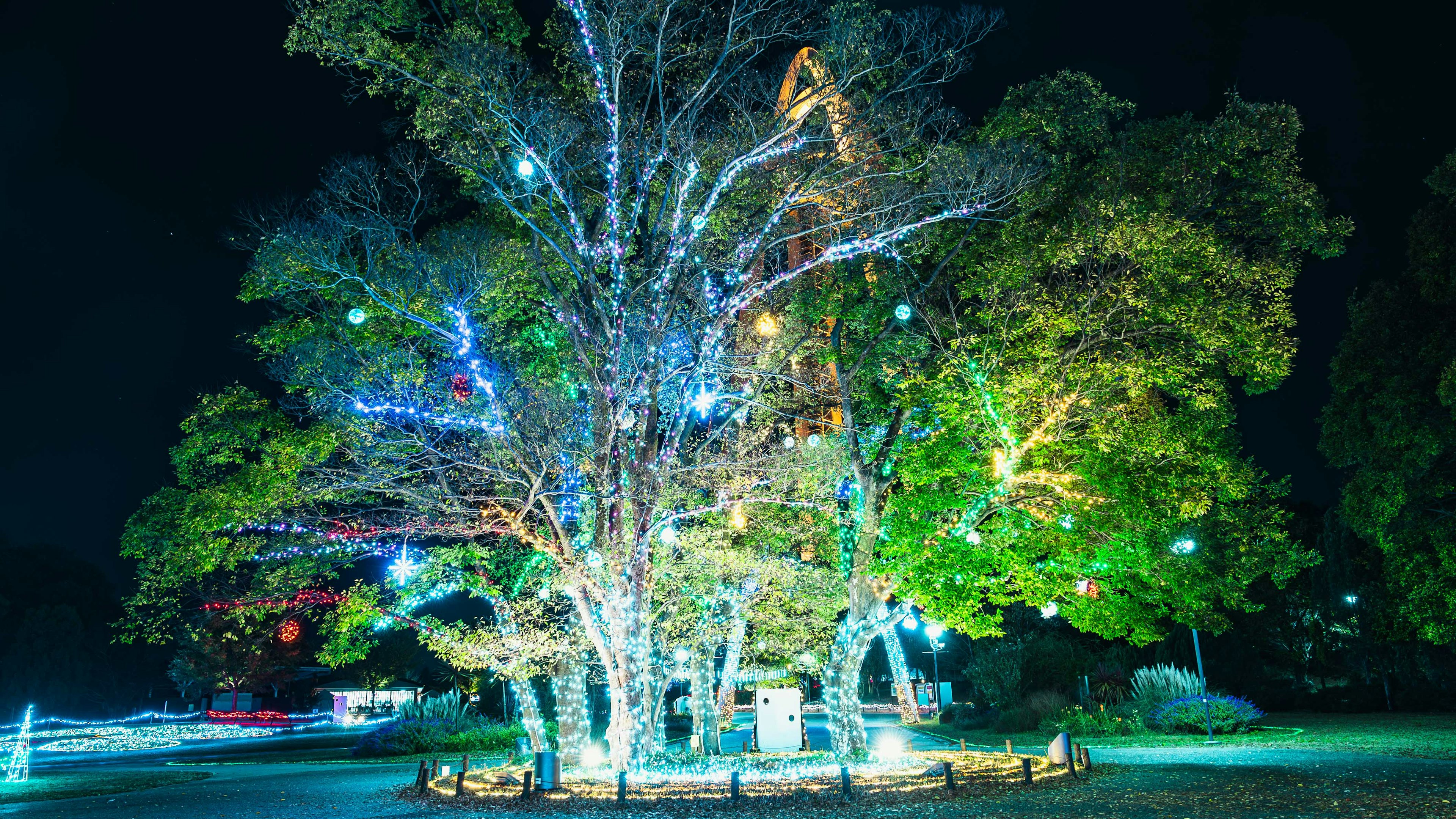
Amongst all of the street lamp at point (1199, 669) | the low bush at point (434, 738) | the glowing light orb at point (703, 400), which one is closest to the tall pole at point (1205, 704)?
the street lamp at point (1199, 669)

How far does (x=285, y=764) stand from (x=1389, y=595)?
29.3 metres

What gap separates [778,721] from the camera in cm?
2041

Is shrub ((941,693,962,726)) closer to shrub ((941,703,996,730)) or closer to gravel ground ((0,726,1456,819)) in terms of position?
shrub ((941,703,996,730))

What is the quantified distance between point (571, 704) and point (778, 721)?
5049mm

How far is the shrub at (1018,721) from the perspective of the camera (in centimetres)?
2592

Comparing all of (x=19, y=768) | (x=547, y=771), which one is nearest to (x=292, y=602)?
(x=547, y=771)

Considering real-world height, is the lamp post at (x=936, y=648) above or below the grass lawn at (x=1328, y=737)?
above

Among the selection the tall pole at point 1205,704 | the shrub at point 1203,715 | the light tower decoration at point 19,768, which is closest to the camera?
the light tower decoration at point 19,768

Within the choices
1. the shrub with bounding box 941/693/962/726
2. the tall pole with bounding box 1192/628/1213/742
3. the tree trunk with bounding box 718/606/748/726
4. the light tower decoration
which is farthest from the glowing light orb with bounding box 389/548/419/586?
the shrub with bounding box 941/693/962/726

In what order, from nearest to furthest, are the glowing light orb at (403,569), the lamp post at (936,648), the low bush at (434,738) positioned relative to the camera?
the glowing light orb at (403,569), the low bush at (434,738), the lamp post at (936,648)

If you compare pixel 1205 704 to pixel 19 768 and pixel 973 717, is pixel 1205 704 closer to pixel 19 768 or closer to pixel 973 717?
pixel 973 717

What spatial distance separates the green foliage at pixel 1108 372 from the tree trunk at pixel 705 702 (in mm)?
7278

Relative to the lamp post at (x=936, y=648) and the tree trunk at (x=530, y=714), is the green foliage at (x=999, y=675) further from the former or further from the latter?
the tree trunk at (x=530, y=714)

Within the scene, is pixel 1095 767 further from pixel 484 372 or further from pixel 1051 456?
pixel 484 372
